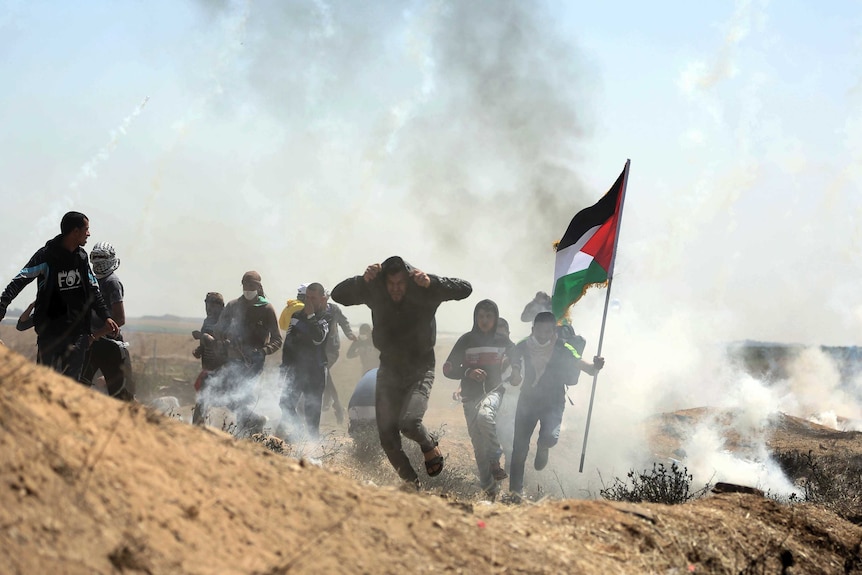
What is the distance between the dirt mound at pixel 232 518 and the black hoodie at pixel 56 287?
2.68 meters

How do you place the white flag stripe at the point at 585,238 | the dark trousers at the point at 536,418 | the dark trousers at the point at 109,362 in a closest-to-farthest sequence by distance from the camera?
the dark trousers at the point at 109,362
the dark trousers at the point at 536,418
the white flag stripe at the point at 585,238

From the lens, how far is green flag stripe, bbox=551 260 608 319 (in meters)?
9.20

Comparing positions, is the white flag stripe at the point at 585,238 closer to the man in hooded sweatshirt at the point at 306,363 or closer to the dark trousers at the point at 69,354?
the man in hooded sweatshirt at the point at 306,363

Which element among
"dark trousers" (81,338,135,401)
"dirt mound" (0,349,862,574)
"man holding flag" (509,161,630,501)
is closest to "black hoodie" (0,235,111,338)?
"dark trousers" (81,338,135,401)

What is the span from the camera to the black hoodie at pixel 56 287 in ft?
20.3

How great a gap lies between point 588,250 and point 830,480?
139 inches

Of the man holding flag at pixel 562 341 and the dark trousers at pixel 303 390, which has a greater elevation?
the man holding flag at pixel 562 341

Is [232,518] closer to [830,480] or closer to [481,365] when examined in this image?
[481,365]

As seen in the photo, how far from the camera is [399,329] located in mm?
6512

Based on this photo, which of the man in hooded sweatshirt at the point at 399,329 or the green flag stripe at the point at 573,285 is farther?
the green flag stripe at the point at 573,285

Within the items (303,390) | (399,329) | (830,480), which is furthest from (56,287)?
(830,480)

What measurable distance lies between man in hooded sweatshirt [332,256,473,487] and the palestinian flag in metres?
3.04

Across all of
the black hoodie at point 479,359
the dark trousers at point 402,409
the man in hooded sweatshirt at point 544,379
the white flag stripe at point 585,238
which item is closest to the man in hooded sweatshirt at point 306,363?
the black hoodie at point 479,359

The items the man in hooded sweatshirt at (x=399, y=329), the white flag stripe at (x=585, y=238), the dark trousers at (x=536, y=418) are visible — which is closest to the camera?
the man in hooded sweatshirt at (x=399, y=329)
